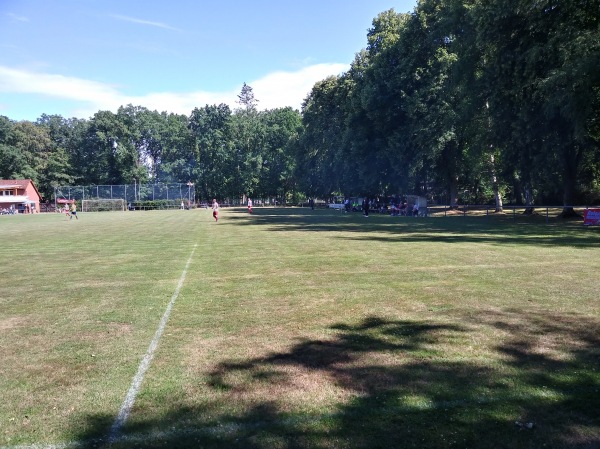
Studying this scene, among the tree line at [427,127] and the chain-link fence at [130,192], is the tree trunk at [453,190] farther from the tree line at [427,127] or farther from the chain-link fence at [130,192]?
the chain-link fence at [130,192]

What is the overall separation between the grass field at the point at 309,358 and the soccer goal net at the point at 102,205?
79.8m

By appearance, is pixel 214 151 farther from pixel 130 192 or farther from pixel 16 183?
pixel 16 183

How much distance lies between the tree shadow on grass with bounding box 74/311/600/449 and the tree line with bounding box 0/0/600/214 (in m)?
21.1

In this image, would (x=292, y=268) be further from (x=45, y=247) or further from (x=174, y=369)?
(x=45, y=247)

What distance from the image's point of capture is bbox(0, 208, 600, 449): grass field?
4.03m

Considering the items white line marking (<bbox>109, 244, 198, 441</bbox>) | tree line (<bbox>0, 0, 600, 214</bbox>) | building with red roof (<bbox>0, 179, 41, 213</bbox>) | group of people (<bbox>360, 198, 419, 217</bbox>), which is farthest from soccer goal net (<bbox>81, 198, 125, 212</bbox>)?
white line marking (<bbox>109, 244, 198, 441</bbox>)

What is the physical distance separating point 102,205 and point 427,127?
64995 mm

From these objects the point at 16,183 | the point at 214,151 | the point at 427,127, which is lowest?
the point at 16,183

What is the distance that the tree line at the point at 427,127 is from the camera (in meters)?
26.5

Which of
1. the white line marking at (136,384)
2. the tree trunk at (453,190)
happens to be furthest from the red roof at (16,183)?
the white line marking at (136,384)

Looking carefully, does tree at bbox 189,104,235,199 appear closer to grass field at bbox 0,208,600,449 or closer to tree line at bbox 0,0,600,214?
tree line at bbox 0,0,600,214

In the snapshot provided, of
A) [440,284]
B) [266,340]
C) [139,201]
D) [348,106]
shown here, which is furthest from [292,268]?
[139,201]

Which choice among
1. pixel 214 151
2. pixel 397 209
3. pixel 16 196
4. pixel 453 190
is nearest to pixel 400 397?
pixel 397 209

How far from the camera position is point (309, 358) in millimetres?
5691
